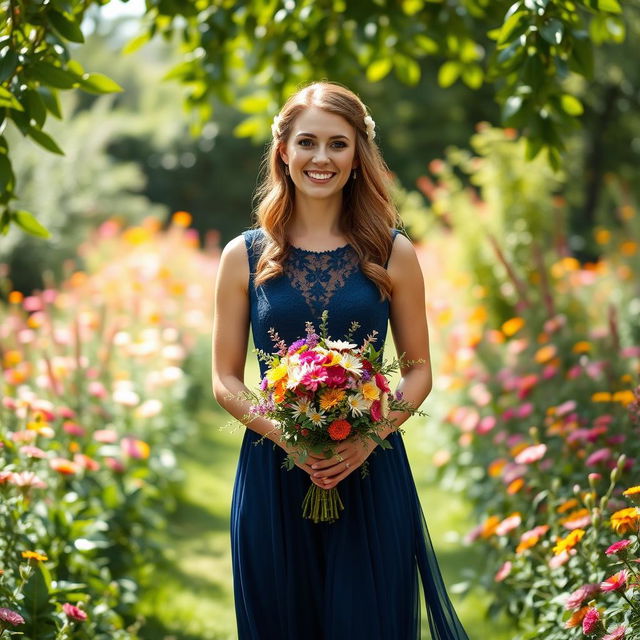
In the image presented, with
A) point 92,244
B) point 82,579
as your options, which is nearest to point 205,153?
point 92,244

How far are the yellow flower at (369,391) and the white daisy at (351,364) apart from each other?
0.12ft

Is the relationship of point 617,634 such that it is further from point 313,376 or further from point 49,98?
point 49,98

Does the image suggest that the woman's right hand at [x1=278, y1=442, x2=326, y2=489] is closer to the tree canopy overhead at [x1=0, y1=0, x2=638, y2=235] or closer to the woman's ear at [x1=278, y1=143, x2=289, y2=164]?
the woman's ear at [x1=278, y1=143, x2=289, y2=164]

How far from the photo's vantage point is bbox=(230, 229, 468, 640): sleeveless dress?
8.91ft

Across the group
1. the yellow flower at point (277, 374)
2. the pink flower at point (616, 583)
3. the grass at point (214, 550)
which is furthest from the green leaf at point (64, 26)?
the grass at point (214, 550)

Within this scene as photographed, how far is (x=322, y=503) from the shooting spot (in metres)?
2.66

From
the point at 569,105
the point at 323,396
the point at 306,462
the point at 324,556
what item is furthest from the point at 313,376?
the point at 569,105

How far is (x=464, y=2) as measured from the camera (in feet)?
14.8

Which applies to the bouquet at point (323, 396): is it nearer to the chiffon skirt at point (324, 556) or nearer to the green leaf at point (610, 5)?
the chiffon skirt at point (324, 556)

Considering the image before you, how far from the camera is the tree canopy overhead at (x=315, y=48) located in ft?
9.94

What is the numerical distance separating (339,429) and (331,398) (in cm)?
9

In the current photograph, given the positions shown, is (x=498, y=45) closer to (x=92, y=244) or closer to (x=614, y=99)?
(x=92, y=244)

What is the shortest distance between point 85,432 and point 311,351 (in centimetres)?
267

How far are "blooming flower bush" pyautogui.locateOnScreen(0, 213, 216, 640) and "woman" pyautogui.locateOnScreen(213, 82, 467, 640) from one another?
69cm
